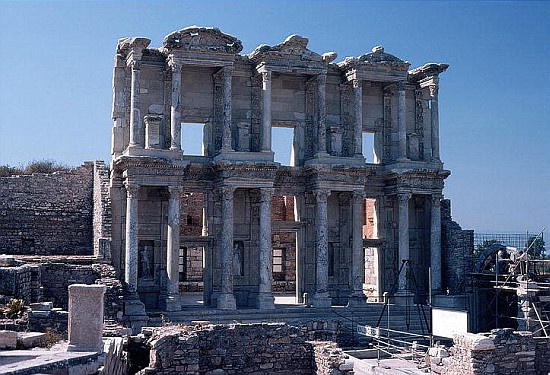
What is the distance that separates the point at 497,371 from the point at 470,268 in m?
13.6

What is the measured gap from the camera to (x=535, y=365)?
1848cm

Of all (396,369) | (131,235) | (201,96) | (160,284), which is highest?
(201,96)

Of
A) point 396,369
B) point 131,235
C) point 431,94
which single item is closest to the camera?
point 396,369

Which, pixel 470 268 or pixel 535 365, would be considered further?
pixel 470 268

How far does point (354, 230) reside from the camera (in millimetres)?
30672

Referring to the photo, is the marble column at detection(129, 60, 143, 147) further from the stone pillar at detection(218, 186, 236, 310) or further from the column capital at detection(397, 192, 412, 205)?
the column capital at detection(397, 192, 412, 205)

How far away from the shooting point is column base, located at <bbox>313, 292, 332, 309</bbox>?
95.6 feet

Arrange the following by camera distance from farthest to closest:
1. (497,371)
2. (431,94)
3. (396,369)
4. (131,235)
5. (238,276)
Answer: (431,94), (238,276), (131,235), (396,369), (497,371)

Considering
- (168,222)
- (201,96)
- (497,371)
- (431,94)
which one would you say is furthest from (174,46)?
(497,371)

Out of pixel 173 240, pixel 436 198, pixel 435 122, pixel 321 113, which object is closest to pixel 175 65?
pixel 321 113

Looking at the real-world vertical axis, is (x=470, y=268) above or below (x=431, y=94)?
below

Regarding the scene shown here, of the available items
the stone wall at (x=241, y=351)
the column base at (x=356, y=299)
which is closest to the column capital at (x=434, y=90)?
the column base at (x=356, y=299)

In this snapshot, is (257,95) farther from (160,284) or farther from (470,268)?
(470,268)

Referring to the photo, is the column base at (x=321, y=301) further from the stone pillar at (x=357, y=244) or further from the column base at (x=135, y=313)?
the column base at (x=135, y=313)
